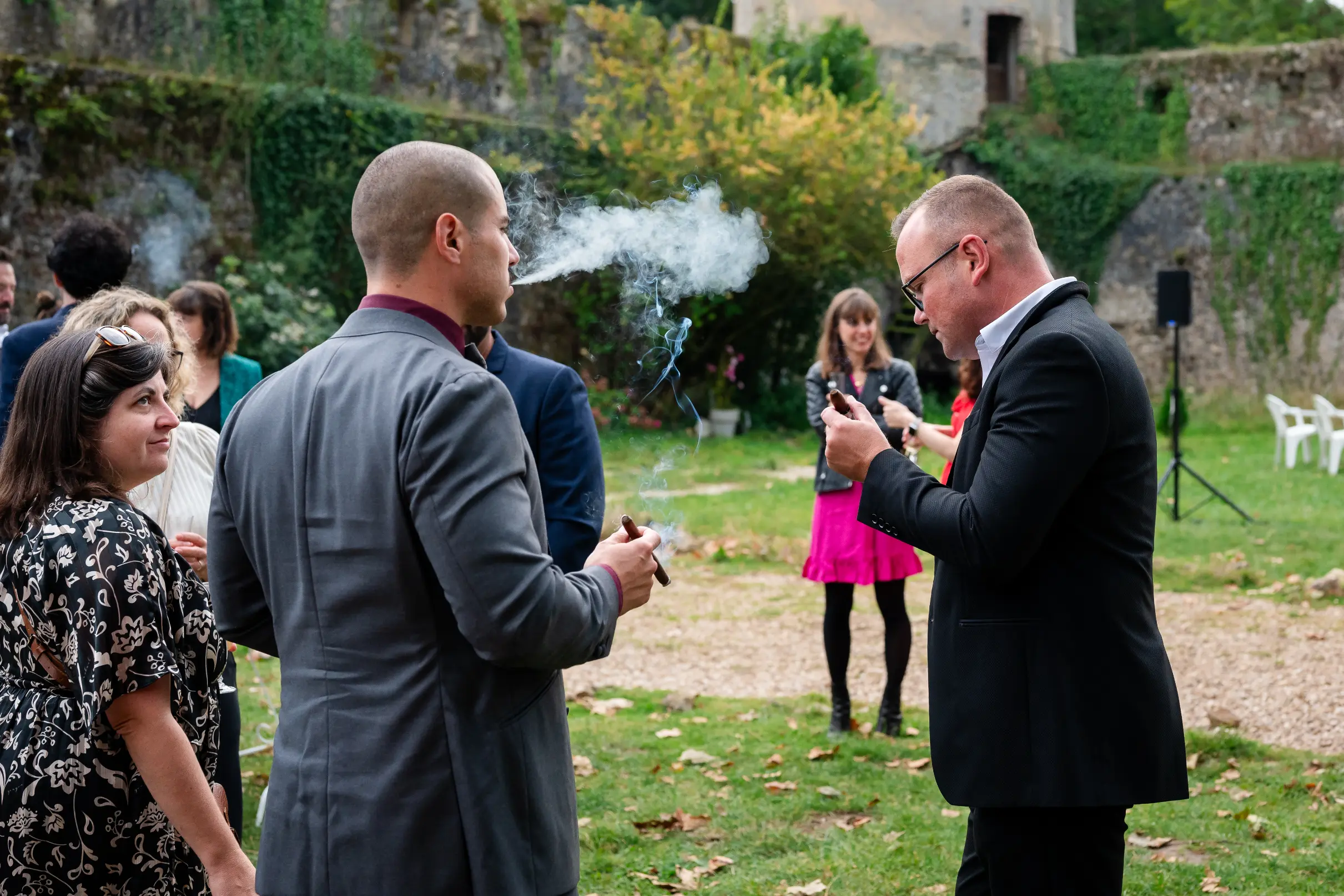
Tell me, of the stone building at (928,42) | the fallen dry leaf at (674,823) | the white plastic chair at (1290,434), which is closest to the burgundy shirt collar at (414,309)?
the fallen dry leaf at (674,823)

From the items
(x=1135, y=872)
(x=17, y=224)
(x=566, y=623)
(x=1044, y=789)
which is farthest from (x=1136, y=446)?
(x=17, y=224)

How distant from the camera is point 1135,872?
431 centimetres

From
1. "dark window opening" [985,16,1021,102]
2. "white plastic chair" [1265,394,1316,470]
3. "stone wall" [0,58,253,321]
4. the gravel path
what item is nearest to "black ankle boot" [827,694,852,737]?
the gravel path

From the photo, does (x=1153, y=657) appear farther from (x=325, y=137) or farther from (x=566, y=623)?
(x=325, y=137)

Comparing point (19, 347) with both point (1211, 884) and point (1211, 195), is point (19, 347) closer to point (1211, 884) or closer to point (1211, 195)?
point (1211, 884)

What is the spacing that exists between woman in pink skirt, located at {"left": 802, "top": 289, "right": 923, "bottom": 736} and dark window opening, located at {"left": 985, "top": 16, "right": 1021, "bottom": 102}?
21125 mm

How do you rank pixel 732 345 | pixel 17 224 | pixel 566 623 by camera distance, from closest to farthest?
1. pixel 566 623
2. pixel 17 224
3. pixel 732 345

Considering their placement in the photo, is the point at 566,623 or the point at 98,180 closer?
the point at 566,623

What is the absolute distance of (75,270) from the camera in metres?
4.53

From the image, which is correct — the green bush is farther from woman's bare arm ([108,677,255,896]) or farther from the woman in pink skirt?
woman's bare arm ([108,677,255,896])

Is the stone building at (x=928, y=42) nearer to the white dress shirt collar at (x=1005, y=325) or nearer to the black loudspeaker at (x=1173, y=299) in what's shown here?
the black loudspeaker at (x=1173, y=299)

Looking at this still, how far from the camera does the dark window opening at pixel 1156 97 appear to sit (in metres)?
24.4

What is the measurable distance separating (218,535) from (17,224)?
12437 mm

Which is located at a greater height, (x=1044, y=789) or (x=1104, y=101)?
(x=1104, y=101)
